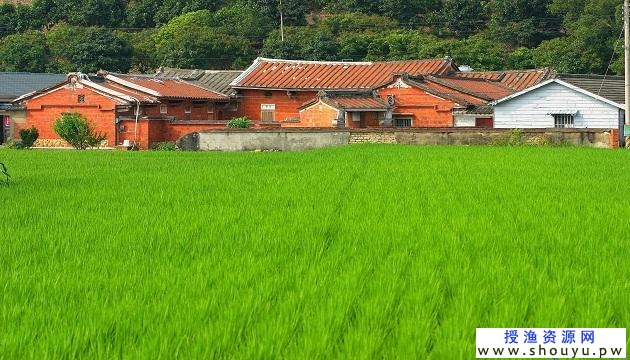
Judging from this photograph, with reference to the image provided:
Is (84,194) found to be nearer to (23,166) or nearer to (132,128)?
(23,166)

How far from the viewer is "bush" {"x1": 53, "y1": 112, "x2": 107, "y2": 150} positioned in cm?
3173

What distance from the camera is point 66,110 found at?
119ft

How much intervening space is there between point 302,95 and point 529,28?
20356 mm

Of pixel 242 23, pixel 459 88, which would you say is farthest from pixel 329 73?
pixel 242 23

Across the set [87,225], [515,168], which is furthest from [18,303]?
[515,168]

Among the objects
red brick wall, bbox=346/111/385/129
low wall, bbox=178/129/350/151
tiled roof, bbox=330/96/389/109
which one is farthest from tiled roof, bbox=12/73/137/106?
red brick wall, bbox=346/111/385/129

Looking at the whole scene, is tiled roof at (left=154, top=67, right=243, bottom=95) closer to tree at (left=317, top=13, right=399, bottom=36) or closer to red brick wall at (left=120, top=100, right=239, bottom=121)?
red brick wall at (left=120, top=100, right=239, bottom=121)

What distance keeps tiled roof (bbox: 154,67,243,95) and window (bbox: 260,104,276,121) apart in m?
1.77

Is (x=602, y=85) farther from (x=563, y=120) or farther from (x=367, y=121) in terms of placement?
(x=367, y=121)

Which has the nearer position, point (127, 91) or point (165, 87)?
point (127, 91)

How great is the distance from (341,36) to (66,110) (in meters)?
23.6

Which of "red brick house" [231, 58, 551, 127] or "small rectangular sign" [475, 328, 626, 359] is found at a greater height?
"red brick house" [231, 58, 551, 127]

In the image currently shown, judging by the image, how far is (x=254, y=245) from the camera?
20.2ft

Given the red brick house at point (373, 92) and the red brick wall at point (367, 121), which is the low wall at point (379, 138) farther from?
the red brick wall at point (367, 121)
